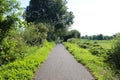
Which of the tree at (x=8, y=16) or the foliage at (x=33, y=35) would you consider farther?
the foliage at (x=33, y=35)

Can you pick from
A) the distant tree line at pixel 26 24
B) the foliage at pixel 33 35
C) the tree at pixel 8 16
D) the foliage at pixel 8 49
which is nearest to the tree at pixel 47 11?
the distant tree line at pixel 26 24

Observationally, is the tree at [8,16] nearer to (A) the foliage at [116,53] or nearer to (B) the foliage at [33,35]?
(A) the foliage at [116,53]

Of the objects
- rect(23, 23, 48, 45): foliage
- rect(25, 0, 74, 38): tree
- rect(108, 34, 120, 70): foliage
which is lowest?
rect(108, 34, 120, 70): foliage

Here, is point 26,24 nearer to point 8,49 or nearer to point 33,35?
point 8,49

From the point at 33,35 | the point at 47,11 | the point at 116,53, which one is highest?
the point at 47,11

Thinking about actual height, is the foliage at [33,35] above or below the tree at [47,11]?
below

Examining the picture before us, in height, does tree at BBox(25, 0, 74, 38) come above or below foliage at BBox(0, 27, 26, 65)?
above

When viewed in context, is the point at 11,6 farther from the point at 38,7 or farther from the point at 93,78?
the point at 38,7

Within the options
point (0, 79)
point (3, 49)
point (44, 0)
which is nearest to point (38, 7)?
point (44, 0)

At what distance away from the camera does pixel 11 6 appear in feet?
46.3

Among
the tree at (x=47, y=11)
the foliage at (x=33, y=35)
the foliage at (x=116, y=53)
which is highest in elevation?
the tree at (x=47, y=11)

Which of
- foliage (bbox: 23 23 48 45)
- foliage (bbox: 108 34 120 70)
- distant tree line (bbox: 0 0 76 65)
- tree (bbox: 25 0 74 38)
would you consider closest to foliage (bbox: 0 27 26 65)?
distant tree line (bbox: 0 0 76 65)

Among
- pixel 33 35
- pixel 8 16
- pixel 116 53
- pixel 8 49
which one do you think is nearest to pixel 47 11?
pixel 33 35

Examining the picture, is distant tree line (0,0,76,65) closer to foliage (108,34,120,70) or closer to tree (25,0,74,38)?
tree (25,0,74,38)
